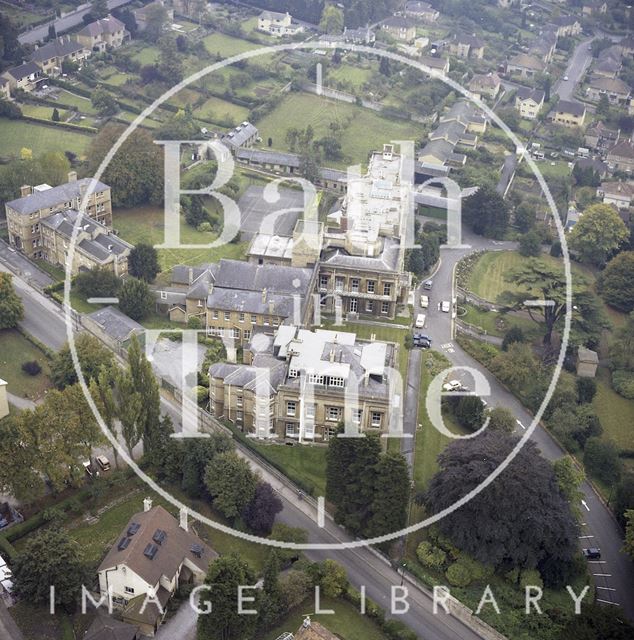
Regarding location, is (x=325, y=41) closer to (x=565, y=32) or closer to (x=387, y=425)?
(x=565, y=32)

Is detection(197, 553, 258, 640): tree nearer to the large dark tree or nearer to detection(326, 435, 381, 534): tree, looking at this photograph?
detection(326, 435, 381, 534): tree

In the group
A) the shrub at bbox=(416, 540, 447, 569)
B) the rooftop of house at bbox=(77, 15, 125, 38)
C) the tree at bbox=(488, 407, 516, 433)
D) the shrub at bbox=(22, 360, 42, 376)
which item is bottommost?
the shrub at bbox=(22, 360, 42, 376)

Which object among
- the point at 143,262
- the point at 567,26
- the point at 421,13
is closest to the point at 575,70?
the point at 567,26

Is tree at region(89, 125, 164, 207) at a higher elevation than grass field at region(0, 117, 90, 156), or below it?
higher

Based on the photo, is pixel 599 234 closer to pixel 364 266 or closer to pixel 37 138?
pixel 364 266

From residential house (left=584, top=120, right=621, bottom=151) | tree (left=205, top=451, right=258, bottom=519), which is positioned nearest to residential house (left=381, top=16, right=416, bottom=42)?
residential house (left=584, top=120, right=621, bottom=151)

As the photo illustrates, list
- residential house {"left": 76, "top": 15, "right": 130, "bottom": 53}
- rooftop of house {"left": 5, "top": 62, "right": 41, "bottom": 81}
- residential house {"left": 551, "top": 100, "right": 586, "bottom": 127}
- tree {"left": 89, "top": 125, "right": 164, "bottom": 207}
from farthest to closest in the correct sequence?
residential house {"left": 76, "top": 15, "right": 130, "bottom": 53}, residential house {"left": 551, "top": 100, "right": 586, "bottom": 127}, rooftop of house {"left": 5, "top": 62, "right": 41, "bottom": 81}, tree {"left": 89, "top": 125, "right": 164, "bottom": 207}

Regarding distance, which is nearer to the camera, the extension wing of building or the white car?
the white car

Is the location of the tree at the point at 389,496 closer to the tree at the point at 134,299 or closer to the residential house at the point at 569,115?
the tree at the point at 134,299
